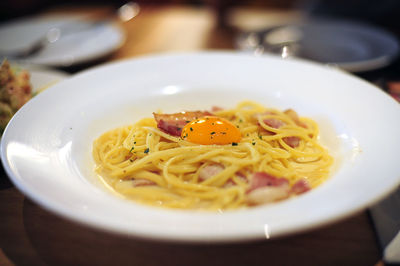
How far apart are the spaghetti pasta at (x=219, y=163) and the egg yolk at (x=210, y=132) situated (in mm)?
18

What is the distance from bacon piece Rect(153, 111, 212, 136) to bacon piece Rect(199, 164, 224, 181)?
1.23 ft

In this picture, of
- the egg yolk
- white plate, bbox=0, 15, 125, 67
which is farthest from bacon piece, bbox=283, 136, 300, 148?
white plate, bbox=0, 15, 125, 67

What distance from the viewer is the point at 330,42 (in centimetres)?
396

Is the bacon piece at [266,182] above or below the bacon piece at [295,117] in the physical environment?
above

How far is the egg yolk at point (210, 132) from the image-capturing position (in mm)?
2162

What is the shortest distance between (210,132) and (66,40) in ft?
9.88

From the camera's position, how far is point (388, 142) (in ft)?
5.95

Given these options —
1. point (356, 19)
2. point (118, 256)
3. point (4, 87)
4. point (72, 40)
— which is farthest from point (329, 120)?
point (356, 19)

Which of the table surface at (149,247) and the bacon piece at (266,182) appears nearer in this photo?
the table surface at (149,247)

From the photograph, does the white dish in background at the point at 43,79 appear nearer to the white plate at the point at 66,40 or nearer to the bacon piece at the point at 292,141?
the white plate at the point at 66,40

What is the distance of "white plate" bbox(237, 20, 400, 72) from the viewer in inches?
136

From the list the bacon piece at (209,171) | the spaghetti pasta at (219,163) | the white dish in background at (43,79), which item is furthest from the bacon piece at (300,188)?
the white dish in background at (43,79)

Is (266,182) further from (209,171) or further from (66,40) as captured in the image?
(66,40)

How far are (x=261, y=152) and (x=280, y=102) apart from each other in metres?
0.72
